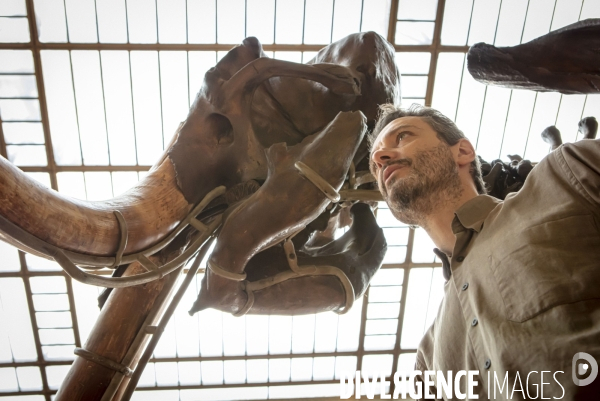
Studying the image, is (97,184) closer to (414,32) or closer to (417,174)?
(414,32)

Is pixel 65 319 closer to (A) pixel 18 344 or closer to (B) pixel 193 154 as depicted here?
(A) pixel 18 344

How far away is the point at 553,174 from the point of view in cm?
167

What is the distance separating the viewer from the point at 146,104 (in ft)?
30.0

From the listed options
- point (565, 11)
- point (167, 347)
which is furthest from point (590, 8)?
point (167, 347)

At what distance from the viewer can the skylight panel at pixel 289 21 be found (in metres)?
8.79

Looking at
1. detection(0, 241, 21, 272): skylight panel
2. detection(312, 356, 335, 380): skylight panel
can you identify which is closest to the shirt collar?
detection(312, 356, 335, 380): skylight panel

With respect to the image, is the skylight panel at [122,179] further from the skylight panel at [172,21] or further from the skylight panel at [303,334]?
the skylight panel at [303,334]

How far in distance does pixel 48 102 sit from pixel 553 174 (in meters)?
9.09

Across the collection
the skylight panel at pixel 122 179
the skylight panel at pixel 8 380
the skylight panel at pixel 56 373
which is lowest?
the skylight panel at pixel 8 380

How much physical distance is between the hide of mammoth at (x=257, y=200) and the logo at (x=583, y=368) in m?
1.21

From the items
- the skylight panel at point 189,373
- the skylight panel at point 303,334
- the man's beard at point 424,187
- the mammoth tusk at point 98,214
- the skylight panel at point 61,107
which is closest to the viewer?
the mammoth tusk at point 98,214

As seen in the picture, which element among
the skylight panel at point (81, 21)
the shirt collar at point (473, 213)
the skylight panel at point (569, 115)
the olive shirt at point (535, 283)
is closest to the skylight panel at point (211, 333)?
the skylight panel at point (81, 21)

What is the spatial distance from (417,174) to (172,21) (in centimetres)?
763

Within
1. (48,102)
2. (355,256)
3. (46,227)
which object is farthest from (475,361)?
(48,102)
